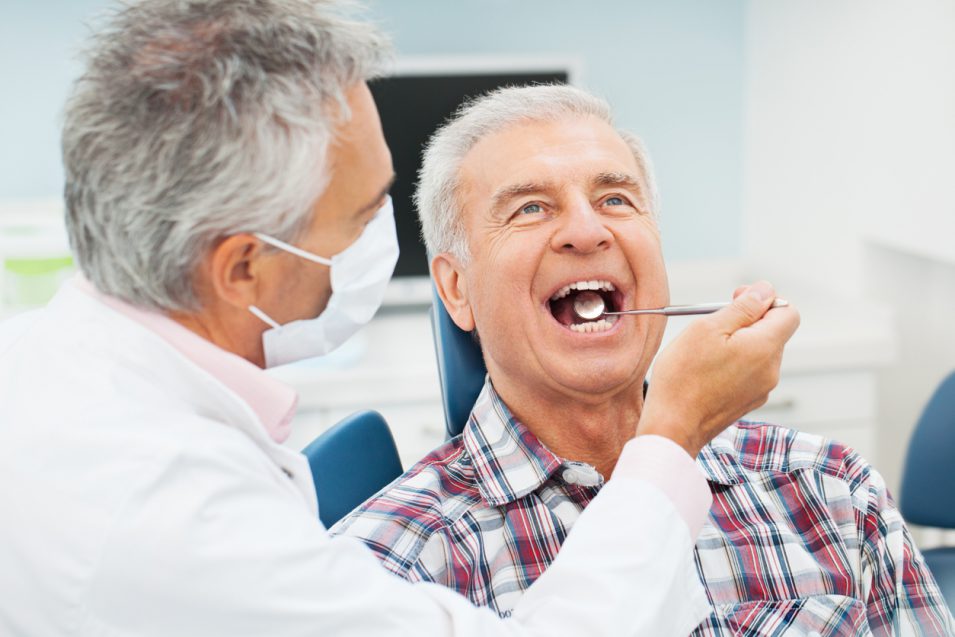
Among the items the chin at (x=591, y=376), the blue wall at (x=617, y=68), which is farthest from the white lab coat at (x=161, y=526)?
the blue wall at (x=617, y=68)

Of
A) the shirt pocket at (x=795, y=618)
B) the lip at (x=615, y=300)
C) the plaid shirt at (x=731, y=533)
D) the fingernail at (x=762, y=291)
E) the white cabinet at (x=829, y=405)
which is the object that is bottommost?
the white cabinet at (x=829, y=405)

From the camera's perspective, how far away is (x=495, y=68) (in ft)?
9.39

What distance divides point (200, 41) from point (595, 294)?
0.74 metres

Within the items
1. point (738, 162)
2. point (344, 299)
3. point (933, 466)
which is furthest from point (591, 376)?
point (738, 162)

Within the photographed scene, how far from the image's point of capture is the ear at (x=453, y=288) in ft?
5.05

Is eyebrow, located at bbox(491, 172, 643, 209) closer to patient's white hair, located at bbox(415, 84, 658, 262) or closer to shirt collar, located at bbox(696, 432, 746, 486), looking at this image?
patient's white hair, located at bbox(415, 84, 658, 262)

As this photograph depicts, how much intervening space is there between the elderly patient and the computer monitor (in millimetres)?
1306

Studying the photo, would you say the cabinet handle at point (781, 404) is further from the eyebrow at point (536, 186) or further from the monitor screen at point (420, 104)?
the eyebrow at point (536, 186)

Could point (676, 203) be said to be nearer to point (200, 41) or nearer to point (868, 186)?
point (868, 186)

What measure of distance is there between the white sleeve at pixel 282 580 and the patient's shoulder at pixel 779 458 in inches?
18.8

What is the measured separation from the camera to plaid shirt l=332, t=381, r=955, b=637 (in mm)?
1302

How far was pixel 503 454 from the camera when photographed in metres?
1.41

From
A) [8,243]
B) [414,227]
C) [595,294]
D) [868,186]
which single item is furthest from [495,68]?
[595,294]

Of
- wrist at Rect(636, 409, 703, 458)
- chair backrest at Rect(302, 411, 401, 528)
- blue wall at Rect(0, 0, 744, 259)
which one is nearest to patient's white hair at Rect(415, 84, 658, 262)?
chair backrest at Rect(302, 411, 401, 528)
